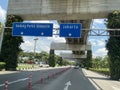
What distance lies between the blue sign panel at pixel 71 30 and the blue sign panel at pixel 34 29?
1.72m

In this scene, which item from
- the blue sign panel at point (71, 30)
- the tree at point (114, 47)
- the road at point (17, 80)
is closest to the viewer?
the road at point (17, 80)

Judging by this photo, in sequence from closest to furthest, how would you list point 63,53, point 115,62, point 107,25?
point 115,62, point 107,25, point 63,53

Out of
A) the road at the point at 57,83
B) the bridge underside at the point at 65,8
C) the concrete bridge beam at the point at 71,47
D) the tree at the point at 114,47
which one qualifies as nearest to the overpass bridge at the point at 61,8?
the bridge underside at the point at 65,8

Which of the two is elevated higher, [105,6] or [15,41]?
[105,6]

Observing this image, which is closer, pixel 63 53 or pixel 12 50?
pixel 12 50

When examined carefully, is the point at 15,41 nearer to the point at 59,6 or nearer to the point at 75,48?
the point at 59,6

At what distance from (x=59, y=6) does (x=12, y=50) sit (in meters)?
11.7

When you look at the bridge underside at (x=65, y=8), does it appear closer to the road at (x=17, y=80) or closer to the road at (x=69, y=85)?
the road at (x=17, y=80)

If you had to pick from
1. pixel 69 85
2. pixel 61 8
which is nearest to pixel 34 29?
pixel 61 8

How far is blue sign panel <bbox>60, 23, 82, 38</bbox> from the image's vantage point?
36875mm

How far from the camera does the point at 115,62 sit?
136 feet

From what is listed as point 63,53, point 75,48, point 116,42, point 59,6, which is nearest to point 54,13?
point 59,6

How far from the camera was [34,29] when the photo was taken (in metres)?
37.4

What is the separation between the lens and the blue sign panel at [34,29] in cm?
3725
